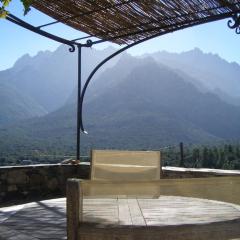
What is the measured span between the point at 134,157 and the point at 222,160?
5.18 meters

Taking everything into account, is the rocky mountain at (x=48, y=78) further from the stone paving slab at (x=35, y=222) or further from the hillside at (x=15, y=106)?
the stone paving slab at (x=35, y=222)

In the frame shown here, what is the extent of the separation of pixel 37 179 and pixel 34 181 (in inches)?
1.7

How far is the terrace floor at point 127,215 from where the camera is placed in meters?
1.39

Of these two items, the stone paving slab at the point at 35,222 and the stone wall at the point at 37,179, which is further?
the stone wall at the point at 37,179

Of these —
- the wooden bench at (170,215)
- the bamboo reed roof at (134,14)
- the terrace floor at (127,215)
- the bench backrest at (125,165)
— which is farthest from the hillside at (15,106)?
the wooden bench at (170,215)

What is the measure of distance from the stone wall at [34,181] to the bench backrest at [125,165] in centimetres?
191

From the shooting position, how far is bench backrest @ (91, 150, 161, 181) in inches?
125

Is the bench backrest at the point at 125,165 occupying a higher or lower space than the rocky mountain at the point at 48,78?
lower

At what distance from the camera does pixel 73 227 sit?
131 centimetres

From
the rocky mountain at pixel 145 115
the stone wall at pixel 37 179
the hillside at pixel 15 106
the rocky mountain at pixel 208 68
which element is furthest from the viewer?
the rocky mountain at pixel 208 68

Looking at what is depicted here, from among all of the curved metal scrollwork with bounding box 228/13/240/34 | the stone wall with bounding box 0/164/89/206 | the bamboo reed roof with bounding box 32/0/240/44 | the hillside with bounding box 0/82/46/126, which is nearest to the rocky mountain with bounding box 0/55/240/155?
the hillside with bounding box 0/82/46/126

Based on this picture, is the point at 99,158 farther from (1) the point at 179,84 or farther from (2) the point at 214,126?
(1) the point at 179,84

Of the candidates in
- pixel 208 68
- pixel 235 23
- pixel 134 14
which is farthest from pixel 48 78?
pixel 235 23

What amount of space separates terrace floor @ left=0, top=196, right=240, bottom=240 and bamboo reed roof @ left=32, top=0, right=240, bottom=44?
5.59 ft
